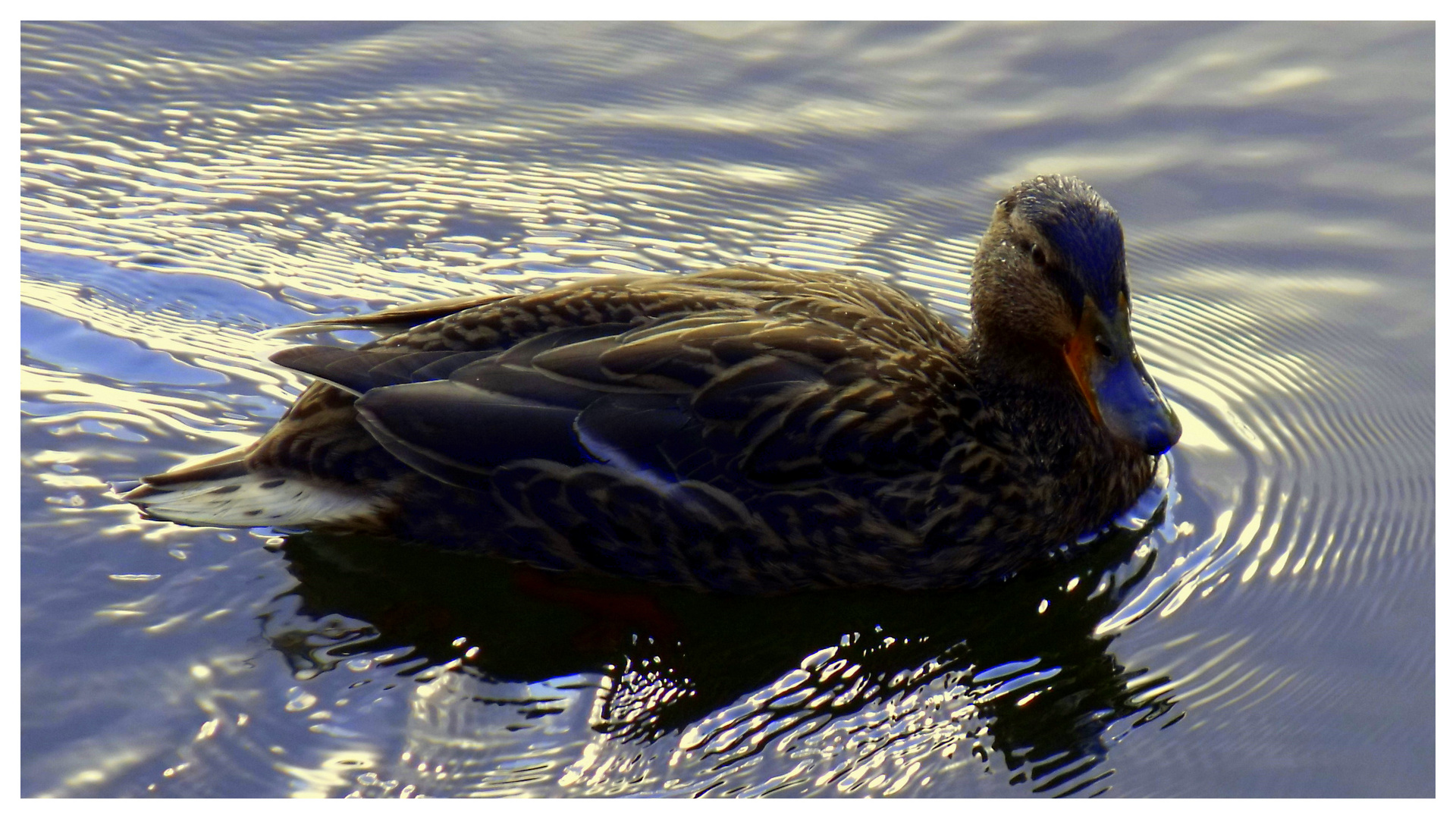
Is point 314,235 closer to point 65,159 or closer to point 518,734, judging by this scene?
point 65,159

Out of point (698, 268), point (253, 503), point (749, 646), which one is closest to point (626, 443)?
point (749, 646)

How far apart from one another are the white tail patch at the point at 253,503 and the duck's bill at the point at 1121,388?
2498 mm

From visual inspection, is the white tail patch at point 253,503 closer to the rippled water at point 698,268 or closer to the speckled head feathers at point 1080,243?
the rippled water at point 698,268

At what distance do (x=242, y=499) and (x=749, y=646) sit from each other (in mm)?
1855

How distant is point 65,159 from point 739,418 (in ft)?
13.6

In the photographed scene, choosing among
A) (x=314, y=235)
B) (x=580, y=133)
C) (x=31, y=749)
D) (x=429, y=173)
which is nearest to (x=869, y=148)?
(x=580, y=133)

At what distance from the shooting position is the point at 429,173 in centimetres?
734

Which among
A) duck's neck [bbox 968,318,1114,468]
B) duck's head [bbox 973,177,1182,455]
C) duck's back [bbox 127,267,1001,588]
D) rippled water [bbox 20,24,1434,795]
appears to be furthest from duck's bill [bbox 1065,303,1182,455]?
rippled water [bbox 20,24,1434,795]

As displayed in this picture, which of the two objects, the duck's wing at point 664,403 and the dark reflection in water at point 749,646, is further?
the duck's wing at point 664,403

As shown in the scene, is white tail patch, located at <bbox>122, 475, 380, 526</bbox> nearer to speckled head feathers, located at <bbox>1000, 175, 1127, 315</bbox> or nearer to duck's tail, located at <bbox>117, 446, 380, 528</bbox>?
duck's tail, located at <bbox>117, 446, 380, 528</bbox>

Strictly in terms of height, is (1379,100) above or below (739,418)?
above

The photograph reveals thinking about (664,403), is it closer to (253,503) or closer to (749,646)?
(749,646)

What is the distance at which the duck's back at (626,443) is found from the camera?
4977 millimetres

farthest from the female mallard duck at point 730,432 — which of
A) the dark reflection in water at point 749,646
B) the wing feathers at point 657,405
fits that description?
the dark reflection in water at point 749,646
